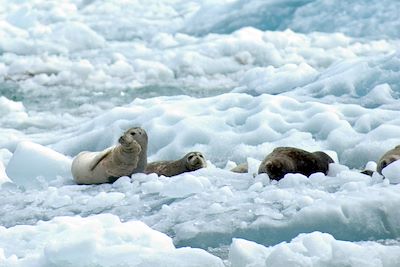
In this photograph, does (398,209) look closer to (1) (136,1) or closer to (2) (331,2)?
(2) (331,2)

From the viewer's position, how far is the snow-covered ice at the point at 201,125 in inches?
161

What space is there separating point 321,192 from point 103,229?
1.50 m

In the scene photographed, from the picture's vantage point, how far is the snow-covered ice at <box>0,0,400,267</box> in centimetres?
409

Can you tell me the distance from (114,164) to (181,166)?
0.48m

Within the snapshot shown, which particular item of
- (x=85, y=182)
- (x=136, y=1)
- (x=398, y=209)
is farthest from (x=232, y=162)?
(x=136, y=1)

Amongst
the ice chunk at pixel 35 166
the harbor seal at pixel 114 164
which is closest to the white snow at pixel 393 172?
the harbor seal at pixel 114 164

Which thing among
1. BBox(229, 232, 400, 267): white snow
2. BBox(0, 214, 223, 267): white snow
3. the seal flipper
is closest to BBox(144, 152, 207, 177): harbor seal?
the seal flipper

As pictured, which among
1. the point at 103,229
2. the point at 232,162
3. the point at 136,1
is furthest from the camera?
the point at 136,1

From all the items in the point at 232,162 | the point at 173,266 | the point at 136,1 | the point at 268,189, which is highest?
the point at 173,266

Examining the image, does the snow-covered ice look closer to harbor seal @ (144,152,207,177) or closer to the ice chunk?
the ice chunk

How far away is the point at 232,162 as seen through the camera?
7.19 meters

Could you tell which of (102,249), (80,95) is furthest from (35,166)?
(80,95)

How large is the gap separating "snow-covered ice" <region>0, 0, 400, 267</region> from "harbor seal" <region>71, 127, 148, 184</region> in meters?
0.16

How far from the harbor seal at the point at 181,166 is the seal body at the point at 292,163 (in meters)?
0.63
